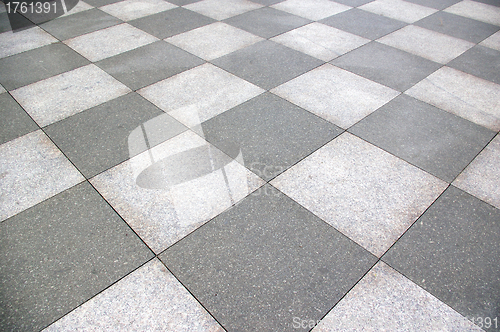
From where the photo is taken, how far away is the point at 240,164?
3527 mm

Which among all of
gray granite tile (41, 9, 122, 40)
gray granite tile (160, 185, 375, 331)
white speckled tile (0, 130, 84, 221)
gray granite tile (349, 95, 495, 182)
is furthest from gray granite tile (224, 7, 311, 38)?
gray granite tile (160, 185, 375, 331)

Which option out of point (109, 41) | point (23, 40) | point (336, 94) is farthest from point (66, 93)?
point (336, 94)

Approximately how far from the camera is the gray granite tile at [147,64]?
4.90m

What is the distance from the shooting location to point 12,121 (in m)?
4.16

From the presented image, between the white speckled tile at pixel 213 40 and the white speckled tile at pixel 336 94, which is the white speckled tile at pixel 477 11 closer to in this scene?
the white speckled tile at pixel 336 94

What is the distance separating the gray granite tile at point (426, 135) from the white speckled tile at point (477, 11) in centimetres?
394

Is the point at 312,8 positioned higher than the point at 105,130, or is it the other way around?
the point at 312,8

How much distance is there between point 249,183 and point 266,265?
34.8 inches

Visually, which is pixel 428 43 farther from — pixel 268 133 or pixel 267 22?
pixel 268 133

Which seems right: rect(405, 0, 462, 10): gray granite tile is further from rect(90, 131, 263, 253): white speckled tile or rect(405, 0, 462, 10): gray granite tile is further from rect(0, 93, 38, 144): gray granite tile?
rect(0, 93, 38, 144): gray granite tile

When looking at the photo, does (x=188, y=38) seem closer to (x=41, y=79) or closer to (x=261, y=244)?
(x=41, y=79)

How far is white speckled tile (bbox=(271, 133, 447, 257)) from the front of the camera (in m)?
2.98


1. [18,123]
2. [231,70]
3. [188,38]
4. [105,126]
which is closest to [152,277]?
[105,126]

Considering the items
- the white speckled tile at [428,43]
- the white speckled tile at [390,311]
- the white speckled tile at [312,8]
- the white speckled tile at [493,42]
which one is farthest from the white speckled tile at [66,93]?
the white speckled tile at [493,42]
